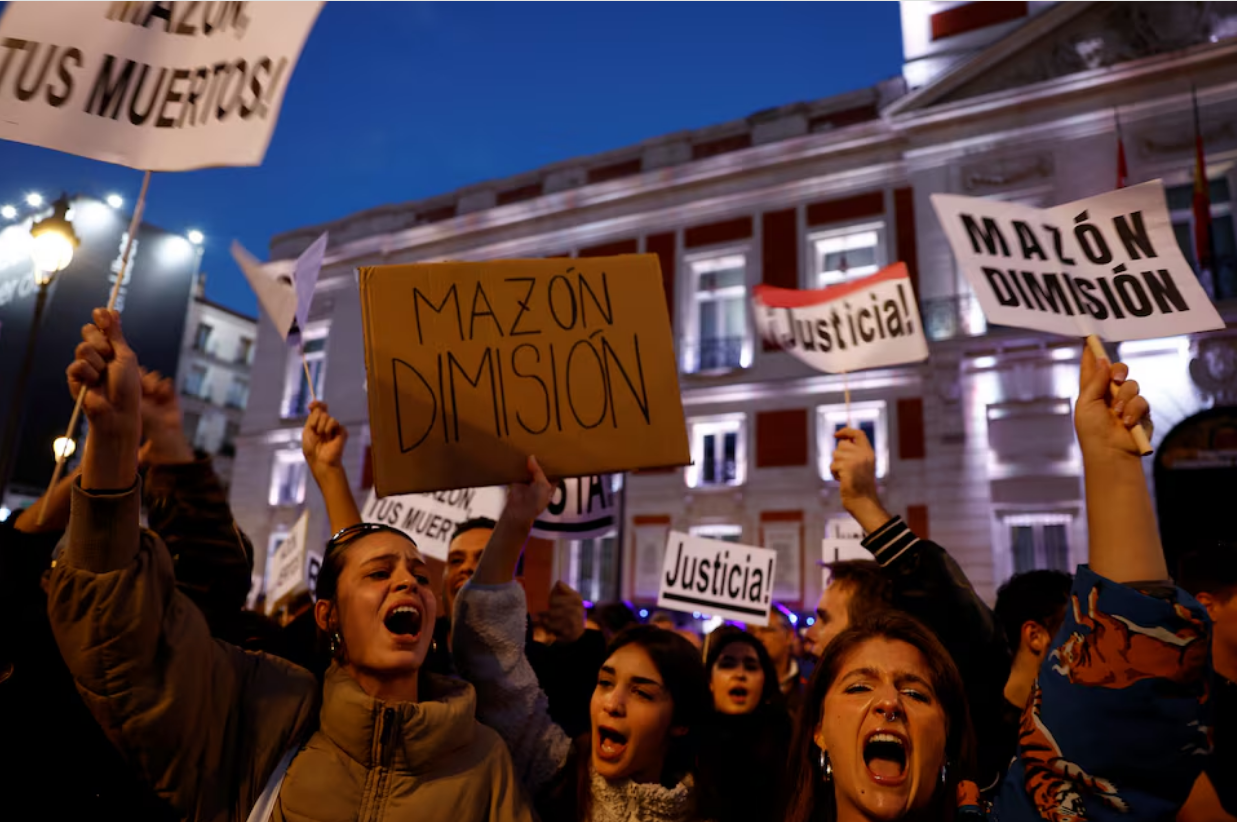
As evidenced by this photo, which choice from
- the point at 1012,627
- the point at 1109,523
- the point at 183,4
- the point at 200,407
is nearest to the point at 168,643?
the point at 1109,523

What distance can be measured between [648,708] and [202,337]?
39463 millimetres

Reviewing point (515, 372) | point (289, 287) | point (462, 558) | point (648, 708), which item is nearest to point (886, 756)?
point (648, 708)

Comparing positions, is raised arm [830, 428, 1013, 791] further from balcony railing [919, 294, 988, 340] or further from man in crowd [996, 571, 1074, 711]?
balcony railing [919, 294, 988, 340]

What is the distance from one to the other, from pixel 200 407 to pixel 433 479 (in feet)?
124

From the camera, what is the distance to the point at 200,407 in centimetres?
3553

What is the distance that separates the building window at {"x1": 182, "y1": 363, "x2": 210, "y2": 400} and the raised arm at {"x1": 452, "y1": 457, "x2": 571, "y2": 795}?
3780 cm

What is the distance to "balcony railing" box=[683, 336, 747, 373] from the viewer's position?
18.2 m

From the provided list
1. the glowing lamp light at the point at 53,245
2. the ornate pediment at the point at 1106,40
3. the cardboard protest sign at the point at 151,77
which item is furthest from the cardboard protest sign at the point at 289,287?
Result: the ornate pediment at the point at 1106,40

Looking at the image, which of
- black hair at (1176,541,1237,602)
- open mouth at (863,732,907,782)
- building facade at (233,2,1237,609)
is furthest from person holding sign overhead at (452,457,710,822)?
building facade at (233,2,1237,609)

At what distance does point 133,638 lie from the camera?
1.54m

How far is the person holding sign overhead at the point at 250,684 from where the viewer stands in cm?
154

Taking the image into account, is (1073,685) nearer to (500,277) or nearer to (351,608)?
(351,608)

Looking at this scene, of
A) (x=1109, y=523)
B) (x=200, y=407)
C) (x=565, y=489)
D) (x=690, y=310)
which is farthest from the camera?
(x=200, y=407)

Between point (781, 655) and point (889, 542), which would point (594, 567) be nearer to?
point (781, 655)
